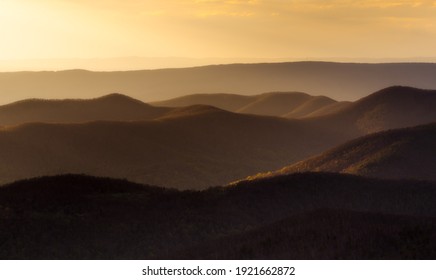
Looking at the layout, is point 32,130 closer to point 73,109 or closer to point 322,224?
point 73,109

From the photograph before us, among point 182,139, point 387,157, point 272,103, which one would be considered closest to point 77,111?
point 182,139

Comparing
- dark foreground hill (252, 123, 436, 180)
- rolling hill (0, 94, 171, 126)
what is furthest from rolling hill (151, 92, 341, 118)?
dark foreground hill (252, 123, 436, 180)

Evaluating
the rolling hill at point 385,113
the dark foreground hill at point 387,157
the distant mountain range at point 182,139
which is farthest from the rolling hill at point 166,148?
the dark foreground hill at point 387,157

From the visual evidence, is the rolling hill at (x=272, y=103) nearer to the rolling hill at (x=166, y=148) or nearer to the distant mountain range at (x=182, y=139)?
the distant mountain range at (x=182, y=139)

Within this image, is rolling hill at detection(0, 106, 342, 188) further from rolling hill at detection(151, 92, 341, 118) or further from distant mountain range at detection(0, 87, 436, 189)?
rolling hill at detection(151, 92, 341, 118)

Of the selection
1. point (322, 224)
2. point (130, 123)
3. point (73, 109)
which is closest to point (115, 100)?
point (73, 109)
